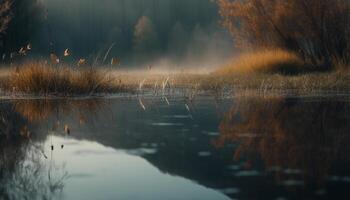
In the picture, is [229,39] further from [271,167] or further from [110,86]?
[271,167]

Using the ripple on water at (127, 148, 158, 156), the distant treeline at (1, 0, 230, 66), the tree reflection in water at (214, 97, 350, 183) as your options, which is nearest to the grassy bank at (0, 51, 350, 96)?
the tree reflection in water at (214, 97, 350, 183)

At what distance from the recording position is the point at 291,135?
6.78 m

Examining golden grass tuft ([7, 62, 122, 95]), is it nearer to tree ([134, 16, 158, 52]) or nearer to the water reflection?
the water reflection

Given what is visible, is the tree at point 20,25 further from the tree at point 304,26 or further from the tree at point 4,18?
the tree at point 304,26

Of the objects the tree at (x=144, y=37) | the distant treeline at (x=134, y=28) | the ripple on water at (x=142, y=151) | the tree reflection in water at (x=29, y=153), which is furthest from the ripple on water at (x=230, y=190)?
the tree at (x=144, y=37)

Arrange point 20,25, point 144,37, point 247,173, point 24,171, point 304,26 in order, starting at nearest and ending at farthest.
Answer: point 247,173 → point 24,171 → point 304,26 → point 20,25 → point 144,37

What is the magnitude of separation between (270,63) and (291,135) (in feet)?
42.3

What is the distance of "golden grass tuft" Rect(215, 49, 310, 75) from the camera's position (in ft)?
63.1

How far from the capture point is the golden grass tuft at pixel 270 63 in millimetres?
19219

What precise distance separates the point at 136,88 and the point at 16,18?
18146 millimetres

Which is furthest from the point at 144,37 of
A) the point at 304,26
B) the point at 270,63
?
the point at 270,63

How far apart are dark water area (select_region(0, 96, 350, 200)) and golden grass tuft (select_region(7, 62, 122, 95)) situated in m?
2.35

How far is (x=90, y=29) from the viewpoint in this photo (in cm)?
7375

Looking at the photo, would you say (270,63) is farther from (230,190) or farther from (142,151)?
(230,190)
